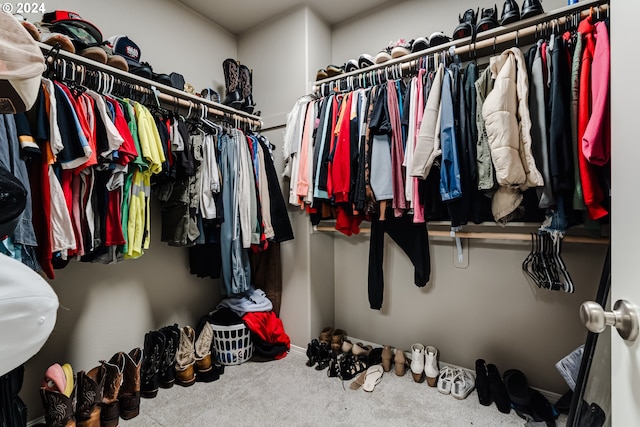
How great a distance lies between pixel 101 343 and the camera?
1.72 m

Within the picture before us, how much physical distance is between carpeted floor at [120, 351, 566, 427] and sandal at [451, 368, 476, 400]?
0.03 meters

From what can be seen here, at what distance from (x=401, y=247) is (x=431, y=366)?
2.35ft

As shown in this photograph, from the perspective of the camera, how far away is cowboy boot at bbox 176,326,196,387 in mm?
1783

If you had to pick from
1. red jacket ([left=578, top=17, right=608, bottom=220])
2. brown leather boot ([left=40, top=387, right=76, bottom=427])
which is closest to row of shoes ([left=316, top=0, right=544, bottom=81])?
red jacket ([left=578, top=17, right=608, bottom=220])

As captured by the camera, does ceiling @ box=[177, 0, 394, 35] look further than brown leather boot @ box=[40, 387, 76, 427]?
Yes

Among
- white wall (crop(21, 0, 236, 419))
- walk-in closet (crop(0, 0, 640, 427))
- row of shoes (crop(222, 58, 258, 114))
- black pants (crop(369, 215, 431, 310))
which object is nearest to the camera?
walk-in closet (crop(0, 0, 640, 427))

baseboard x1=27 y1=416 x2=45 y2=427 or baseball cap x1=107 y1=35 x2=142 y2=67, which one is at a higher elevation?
baseball cap x1=107 y1=35 x2=142 y2=67

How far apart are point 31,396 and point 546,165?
2.59 metres

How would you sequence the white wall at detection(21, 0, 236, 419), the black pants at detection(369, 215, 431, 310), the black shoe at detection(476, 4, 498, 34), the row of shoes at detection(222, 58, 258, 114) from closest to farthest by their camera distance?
the black shoe at detection(476, 4, 498, 34)
the white wall at detection(21, 0, 236, 419)
the black pants at detection(369, 215, 431, 310)
the row of shoes at detection(222, 58, 258, 114)

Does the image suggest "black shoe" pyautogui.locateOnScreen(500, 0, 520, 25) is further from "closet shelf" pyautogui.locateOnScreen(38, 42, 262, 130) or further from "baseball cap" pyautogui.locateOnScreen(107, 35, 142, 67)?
"baseball cap" pyautogui.locateOnScreen(107, 35, 142, 67)

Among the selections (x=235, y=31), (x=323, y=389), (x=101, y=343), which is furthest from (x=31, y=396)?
(x=235, y=31)

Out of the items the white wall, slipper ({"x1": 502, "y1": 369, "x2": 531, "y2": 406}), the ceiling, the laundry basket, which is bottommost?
slipper ({"x1": 502, "y1": 369, "x2": 531, "y2": 406})

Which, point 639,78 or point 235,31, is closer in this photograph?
point 639,78

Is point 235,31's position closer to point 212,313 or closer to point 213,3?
point 213,3
